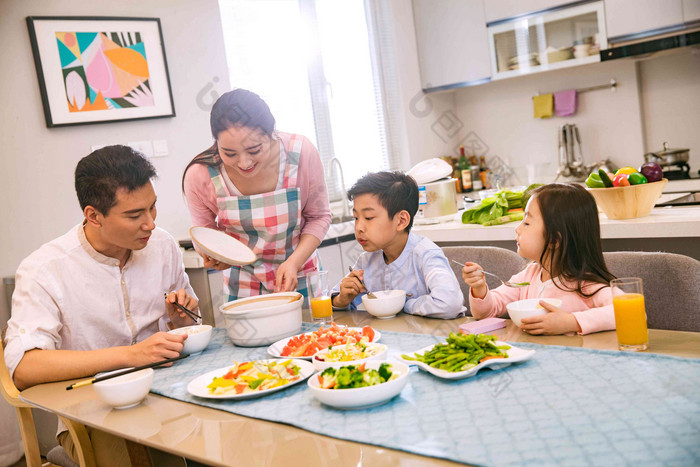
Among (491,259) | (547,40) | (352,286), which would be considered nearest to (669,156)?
(547,40)

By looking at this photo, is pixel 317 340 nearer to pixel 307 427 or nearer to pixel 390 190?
pixel 307 427

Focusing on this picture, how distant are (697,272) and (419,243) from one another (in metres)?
0.78

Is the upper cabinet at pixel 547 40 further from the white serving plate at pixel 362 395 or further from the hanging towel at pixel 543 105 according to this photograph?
the white serving plate at pixel 362 395

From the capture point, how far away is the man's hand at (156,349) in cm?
150

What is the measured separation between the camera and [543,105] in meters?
4.62

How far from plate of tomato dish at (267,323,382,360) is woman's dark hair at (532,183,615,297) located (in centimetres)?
49

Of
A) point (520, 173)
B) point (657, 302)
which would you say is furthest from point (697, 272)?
point (520, 173)

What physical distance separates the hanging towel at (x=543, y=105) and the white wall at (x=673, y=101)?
2.01 feet

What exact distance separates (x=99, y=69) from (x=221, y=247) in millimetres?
1898

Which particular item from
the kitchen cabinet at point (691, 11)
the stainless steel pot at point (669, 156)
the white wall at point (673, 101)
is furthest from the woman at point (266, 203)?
the white wall at point (673, 101)

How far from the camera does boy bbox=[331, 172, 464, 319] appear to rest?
1.89 meters

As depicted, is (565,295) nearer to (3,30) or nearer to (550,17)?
(3,30)

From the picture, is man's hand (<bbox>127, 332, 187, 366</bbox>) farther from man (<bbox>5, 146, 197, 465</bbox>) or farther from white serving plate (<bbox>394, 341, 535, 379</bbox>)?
white serving plate (<bbox>394, 341, 535, 379</bbox>)

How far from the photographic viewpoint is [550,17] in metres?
4.21
